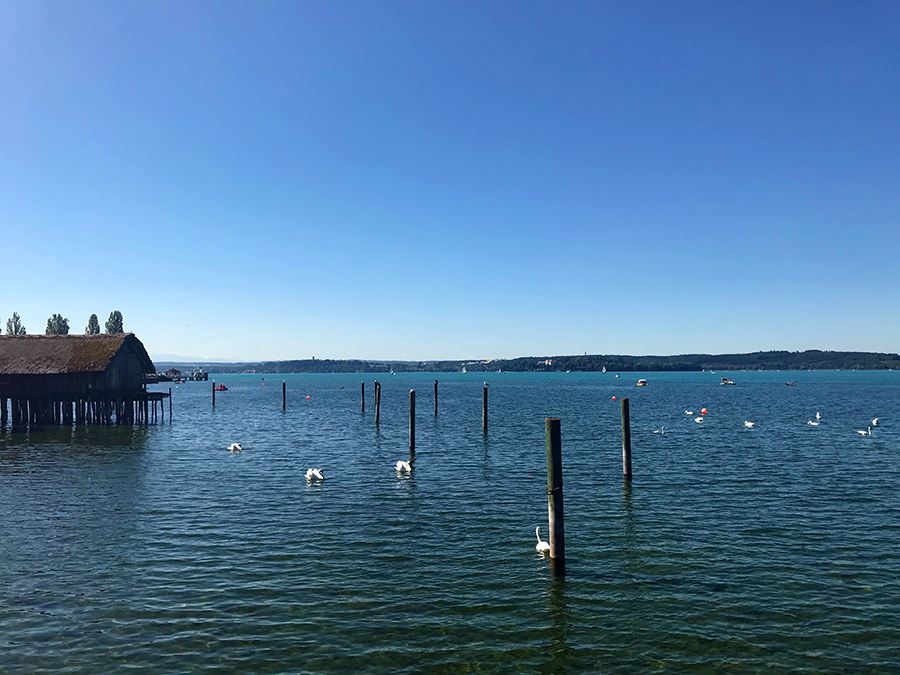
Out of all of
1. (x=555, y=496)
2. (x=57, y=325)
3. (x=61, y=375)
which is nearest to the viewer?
(x=555, y=496)

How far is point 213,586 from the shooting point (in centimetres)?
1495

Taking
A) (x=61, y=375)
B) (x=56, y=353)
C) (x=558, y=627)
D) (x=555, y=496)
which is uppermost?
(x=56, y=353)

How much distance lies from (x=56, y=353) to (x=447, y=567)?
4882 cm

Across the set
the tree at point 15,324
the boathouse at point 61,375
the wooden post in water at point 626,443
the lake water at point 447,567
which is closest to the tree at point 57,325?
the tree at point 15,324

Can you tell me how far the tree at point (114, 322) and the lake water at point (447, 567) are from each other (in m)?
133

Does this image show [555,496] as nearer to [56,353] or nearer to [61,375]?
[61,375]

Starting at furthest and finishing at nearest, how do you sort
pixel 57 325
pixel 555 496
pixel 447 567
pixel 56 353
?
pixel 57 325, pixel 56 353, pixel 447 567, pixel 555 496

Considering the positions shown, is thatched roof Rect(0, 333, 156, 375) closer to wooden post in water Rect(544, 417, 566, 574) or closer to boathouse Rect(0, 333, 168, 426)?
boathouse Rect(0, 333, 168, 426)

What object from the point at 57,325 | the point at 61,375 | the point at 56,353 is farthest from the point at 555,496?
the point at 57,325

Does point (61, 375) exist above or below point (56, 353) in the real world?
below

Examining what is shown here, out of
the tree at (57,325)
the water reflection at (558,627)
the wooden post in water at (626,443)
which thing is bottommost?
the water reflection at (558,627)

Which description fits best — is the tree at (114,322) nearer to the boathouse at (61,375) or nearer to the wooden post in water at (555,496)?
the boathouse at (61,375)

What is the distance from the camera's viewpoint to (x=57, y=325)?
453 feet

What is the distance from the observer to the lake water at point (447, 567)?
38.6 feet
